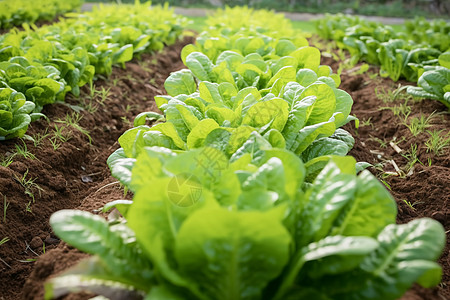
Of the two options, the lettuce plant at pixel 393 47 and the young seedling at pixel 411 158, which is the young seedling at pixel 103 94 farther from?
the lettuce plant at pixel 393 47

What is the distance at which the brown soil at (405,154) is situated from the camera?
264cm

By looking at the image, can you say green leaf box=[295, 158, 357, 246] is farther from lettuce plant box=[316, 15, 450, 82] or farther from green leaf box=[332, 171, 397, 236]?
lettuce plant box=[316, 15, 450, 82]

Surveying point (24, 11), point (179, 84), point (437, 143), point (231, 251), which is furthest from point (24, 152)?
point (24, 11)

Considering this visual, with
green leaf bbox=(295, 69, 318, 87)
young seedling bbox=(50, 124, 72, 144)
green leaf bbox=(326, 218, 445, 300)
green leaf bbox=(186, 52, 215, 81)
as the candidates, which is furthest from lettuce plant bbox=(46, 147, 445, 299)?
young seedling bbox=(50, 124, 72, 144)

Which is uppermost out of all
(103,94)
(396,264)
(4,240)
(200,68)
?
(200,68)

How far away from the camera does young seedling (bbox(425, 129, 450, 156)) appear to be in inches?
127

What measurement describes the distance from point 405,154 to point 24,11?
27.7 feet

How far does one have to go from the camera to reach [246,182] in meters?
1.53

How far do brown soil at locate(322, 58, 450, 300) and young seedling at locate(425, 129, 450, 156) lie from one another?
0.03 meters

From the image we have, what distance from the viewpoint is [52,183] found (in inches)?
122

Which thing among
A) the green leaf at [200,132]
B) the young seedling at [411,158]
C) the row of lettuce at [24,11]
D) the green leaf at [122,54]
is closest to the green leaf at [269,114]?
the green leaf at [200,132]

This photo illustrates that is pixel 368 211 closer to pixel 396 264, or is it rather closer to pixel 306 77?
pixel 396 264

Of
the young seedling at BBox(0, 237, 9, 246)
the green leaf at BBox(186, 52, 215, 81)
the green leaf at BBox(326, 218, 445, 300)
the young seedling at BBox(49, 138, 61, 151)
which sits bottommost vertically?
the young seedling at BBox(0, 237, 9, 246)

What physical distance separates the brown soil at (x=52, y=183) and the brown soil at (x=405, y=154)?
1.83m
